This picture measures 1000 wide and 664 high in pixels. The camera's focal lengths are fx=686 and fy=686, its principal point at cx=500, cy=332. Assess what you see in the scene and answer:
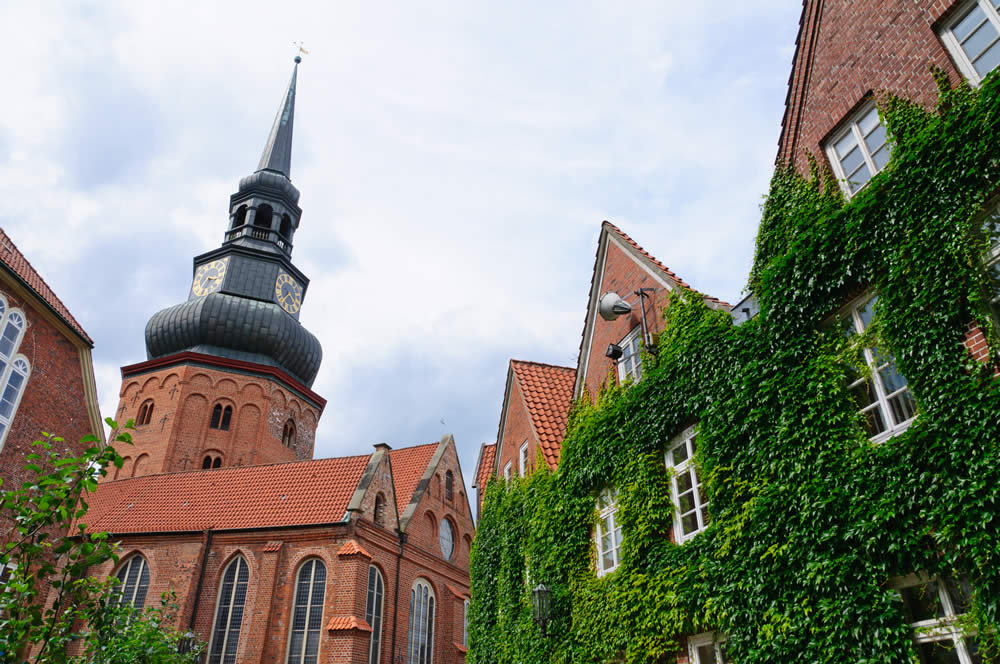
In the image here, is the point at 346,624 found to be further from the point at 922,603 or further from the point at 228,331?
the point at 228,331

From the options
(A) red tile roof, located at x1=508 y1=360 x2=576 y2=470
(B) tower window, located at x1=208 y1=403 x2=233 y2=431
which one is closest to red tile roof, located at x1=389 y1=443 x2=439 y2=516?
(B) tower window, located at x1=208 y1=403 x2=233 y2=431

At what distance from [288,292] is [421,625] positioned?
85.7 feet

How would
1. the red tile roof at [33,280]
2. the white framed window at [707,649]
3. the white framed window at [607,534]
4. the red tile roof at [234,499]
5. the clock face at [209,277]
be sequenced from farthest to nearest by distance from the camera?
the clock face at [209,277], the red tile roof at [234,499], the red tile roof at [33,280], the white framed window at [607,534], the white framed window at [707,649]

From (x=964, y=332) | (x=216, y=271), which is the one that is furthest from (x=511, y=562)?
(x=216, y=271)

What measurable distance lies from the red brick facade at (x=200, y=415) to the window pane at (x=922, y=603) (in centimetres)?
3746

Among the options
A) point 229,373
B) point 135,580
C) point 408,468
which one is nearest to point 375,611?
point 408,468

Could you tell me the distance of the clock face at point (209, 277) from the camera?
4459cm

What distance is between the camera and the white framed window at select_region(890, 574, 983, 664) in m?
6.34

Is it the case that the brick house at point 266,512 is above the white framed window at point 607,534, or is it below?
above

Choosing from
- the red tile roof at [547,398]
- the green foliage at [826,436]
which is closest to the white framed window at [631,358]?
the green foliage at [826,436]

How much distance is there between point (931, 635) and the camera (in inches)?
261

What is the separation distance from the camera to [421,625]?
2809 cm

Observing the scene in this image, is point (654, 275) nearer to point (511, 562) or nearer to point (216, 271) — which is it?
point (511, 562)

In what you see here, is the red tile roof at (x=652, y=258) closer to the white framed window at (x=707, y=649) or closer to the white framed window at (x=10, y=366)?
the white framed window at (x=707, y=649)
